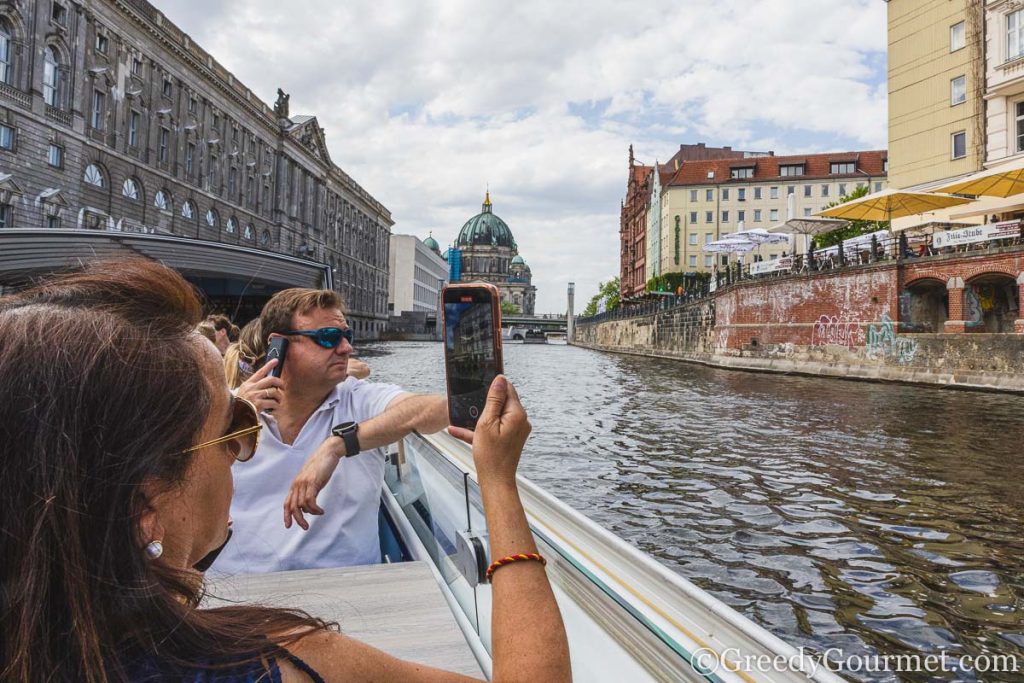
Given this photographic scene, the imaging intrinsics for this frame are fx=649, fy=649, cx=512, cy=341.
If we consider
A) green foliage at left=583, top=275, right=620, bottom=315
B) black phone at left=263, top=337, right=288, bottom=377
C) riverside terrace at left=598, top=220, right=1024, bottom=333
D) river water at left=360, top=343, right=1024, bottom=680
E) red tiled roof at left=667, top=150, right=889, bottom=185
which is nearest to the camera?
black phone at left=263, top=337, right=288, bottom=377

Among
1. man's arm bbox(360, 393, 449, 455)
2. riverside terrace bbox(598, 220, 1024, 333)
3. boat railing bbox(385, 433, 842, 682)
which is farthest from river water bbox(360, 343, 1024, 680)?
riverside terrace bbox(598, 220, 1024, 333)

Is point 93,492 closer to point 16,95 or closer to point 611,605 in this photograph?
point 611,605

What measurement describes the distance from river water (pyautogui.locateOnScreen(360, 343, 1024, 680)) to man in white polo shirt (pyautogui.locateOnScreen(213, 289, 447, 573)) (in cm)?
255

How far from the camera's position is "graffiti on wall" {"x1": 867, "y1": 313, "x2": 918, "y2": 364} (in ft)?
59.4

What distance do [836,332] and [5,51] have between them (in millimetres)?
31042

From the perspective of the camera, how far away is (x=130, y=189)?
31984 mm

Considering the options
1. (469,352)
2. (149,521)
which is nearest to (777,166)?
(469,352)

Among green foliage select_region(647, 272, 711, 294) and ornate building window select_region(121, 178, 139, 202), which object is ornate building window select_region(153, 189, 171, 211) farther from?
green foliage select_region(647, 272, 711, 294)

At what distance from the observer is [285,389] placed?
2.52 meters

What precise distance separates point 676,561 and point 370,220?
77.0m

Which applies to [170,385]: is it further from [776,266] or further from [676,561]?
[776,266]

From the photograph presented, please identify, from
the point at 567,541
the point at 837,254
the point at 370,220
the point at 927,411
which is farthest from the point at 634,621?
the point at 370,220

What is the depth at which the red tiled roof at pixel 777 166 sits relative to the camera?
58938 mm

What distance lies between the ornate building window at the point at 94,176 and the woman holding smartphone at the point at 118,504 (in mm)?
33643
